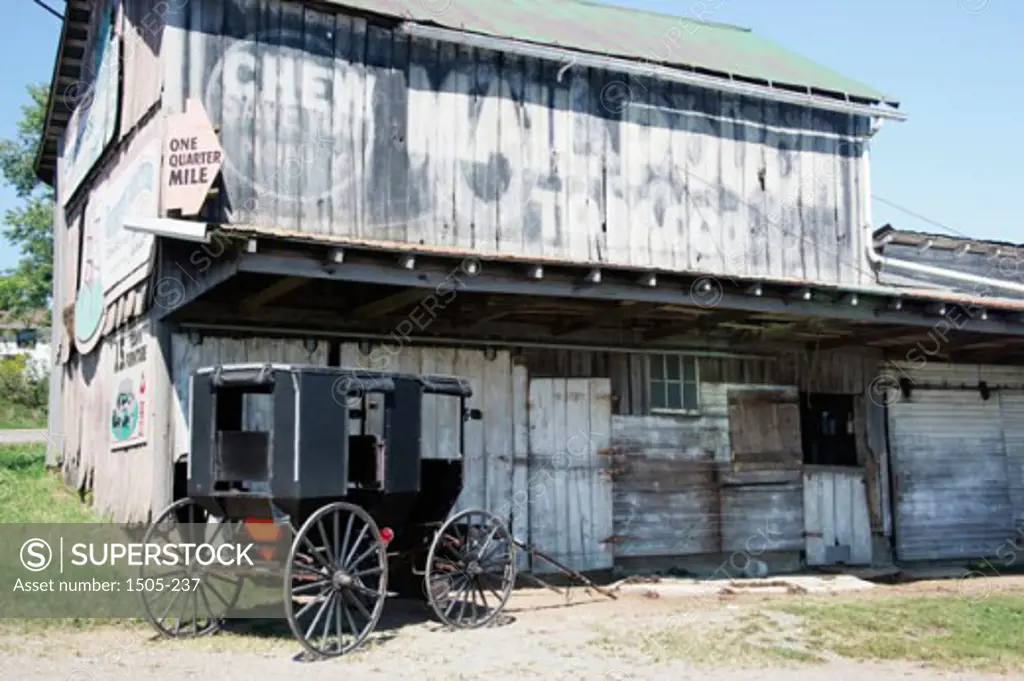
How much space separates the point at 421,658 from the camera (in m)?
9.34

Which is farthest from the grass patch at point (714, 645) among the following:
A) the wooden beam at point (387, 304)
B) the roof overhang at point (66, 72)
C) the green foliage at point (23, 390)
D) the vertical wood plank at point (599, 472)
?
the green foliage at point (23, 390)

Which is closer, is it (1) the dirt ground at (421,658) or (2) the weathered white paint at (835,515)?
(1) the dirt ground at (421,658)

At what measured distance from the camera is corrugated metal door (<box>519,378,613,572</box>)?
587 inches

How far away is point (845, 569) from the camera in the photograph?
16.8 meters

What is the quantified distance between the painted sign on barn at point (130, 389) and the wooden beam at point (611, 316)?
18.0 ft

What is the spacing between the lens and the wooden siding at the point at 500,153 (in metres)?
12.7

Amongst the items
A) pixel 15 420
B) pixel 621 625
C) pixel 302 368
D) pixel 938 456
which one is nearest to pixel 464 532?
pixel 621 625

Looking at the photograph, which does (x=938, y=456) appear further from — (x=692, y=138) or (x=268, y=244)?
(x=268, y=244)

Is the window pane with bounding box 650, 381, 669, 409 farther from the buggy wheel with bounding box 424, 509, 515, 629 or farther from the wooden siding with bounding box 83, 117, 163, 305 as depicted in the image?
the wooden siding with bounding box 83, 117, 163, 305

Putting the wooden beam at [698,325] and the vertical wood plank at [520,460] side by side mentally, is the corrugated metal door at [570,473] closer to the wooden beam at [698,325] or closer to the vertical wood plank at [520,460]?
the vertical wood plank at [520,460]

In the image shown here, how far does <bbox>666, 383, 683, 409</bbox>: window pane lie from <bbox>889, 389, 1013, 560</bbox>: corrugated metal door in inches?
168

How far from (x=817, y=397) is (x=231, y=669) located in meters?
11.9

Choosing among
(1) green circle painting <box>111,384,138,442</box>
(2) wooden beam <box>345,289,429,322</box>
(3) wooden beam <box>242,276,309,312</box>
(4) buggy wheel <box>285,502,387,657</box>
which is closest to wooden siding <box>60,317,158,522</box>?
(1) green circle painting <box>111,384,138,442</box>

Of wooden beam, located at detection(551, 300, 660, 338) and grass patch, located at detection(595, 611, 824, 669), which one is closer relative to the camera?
grass patch, located at detection(595, 611, 824, 669)
